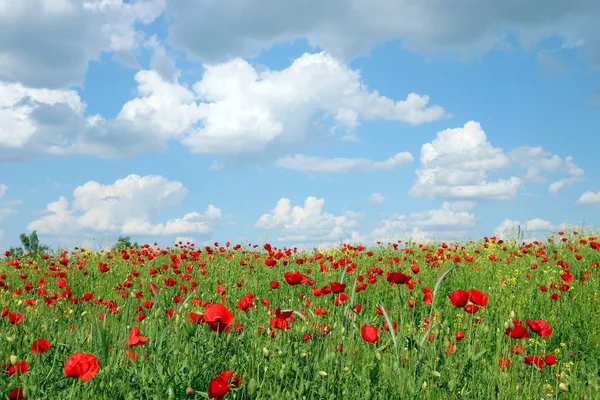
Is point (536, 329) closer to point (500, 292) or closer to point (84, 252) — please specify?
point (500, 292)

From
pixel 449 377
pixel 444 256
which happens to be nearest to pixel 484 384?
pixel 449 377

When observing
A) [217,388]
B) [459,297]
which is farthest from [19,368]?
[459,297]

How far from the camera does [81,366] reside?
252 centimetres

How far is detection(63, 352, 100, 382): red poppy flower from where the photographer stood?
250cm

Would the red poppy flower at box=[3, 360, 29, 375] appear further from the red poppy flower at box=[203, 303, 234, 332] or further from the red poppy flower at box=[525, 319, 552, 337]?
the red poppy flower at box=[525, 319, 552, 337]

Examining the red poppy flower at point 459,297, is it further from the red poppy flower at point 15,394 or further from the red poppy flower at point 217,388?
the red poppy flower at point 15,394

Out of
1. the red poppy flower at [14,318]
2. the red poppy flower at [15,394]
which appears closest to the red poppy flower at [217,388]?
the red poppy flower at [15,394]

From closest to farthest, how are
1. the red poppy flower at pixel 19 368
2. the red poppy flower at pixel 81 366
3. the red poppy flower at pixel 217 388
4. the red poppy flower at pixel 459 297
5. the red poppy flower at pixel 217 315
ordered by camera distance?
the red poppy flower at pixel 217 388
the red poppy flower at pixel 81 366
the red poppy flower at pixel 19 368
the red poppy flower at pixel 217 315
the red poppy flower at pixel 459 297

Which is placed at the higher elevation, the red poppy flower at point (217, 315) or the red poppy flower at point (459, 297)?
the red poppy flower at point (459, 297)

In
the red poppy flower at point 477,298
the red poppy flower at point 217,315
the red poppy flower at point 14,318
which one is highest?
the red poppy flower at point 477,298

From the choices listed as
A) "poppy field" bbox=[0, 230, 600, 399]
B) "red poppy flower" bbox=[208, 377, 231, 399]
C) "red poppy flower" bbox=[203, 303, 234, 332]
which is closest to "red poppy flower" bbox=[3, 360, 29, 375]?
"poppy field" bbox=[0, 230, 600, 399]

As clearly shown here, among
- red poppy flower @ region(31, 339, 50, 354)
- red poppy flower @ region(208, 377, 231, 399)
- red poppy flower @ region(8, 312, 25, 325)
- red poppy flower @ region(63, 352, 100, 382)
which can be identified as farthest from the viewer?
red poppy flower @ region(8, 312, 25, 325)

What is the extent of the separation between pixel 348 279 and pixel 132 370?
18.0 ft

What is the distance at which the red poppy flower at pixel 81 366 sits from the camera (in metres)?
2.50
